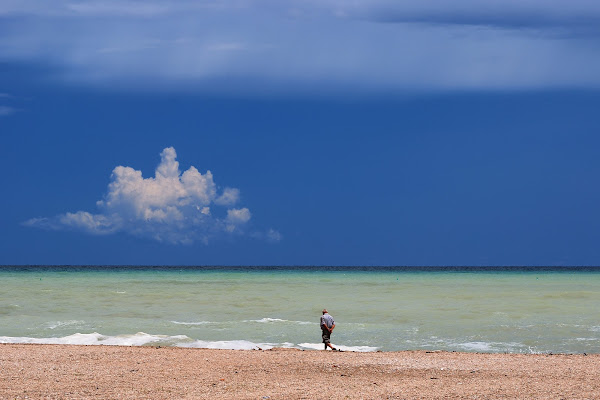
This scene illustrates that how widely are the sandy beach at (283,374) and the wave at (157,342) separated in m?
2.24

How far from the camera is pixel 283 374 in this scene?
14.5 m

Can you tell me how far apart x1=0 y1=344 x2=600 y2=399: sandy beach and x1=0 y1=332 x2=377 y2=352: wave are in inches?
88.3

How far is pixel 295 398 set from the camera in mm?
11977

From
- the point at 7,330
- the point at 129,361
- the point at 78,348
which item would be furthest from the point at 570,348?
the point at 7,330

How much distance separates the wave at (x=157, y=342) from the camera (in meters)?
20.6

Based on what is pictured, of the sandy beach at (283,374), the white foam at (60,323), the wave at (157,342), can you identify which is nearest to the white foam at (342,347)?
the wave at (157,342)

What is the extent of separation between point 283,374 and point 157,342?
8.13 metres

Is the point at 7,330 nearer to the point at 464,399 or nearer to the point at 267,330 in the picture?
the point at 267,330

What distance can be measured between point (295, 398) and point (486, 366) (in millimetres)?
5972

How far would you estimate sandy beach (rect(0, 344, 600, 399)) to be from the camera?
12.4 meters

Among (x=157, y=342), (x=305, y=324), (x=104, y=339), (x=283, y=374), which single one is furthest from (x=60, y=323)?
(x=283, y=374)

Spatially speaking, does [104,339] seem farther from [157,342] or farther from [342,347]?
[342,347]

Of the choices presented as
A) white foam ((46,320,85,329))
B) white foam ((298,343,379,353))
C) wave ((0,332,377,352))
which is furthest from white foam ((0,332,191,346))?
white foam ((298,343,379,353))

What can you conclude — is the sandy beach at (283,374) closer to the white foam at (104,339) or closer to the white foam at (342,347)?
the white foam at (342,347)
